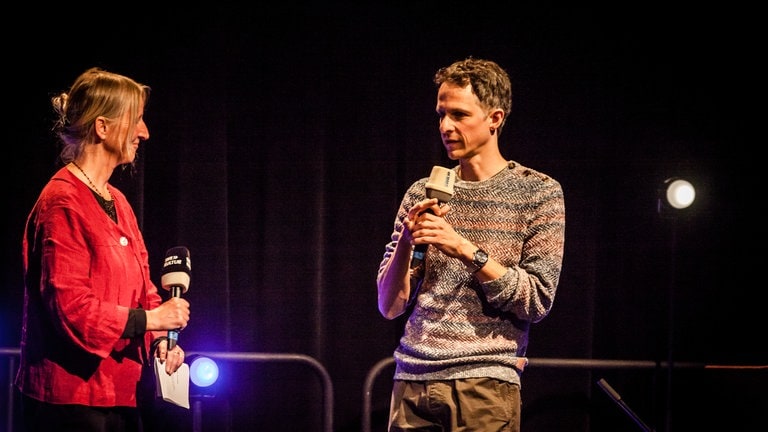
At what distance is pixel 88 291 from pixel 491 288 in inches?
45.0

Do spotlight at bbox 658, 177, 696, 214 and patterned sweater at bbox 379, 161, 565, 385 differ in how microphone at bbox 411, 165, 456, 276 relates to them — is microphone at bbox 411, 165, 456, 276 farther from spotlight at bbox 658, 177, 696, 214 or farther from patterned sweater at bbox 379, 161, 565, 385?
spotlight at bbox 658, 177, 696, 214

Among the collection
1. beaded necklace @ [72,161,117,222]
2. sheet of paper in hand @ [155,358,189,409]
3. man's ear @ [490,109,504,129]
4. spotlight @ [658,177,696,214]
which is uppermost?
man's ear @ [490,109,504,129]

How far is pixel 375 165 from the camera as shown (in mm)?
3750

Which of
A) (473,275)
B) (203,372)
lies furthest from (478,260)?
(203,372)

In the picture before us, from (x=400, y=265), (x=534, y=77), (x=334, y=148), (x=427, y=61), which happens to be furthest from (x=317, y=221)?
(x=400, y=265)

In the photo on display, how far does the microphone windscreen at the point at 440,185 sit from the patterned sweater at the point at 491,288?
5.0 inches

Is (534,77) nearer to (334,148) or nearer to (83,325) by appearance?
(334,148)

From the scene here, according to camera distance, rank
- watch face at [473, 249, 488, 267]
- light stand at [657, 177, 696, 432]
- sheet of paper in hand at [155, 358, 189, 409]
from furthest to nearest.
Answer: light stand at [657, 177, 696, 432]
sheet of paper in hand at [155, 358, 189, 409]
watch face at [473, 249, 488, 267]

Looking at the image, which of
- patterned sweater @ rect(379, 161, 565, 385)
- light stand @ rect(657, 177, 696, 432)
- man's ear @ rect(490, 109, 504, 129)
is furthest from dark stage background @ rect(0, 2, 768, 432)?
patterned sweater @ rect(379, 161, 565, 385)

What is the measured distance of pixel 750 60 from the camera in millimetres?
3646

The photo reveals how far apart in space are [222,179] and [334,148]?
56 cm

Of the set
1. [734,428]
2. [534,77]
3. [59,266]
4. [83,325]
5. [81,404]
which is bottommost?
[734,428]

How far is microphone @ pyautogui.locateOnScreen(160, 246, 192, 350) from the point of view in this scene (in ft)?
8.00

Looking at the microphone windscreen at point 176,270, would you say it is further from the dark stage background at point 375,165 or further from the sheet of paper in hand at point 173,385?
the dark stage background at point 375,165
